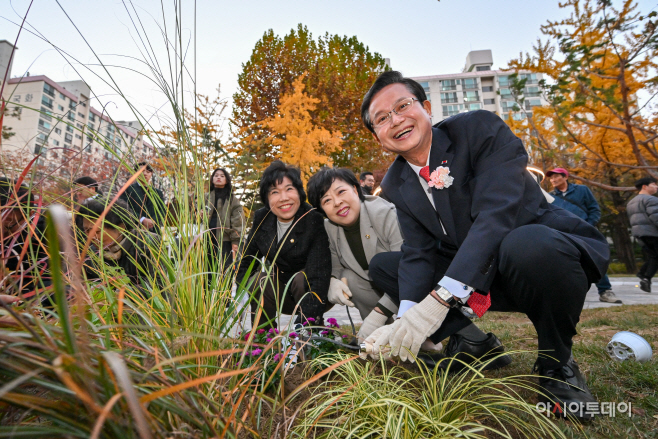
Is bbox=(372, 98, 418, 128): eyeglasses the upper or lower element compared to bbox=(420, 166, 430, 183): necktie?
upper

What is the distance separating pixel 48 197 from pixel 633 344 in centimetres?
281

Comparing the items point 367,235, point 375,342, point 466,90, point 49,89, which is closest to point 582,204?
point 367,235

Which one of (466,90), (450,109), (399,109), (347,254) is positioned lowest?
(347,254)

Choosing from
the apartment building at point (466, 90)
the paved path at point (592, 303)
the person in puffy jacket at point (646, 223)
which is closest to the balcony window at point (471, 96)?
the apartment building at point (466, 90)

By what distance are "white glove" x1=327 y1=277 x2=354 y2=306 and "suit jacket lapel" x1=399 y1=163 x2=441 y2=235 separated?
3.03 feet

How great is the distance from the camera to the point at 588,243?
1590 mm

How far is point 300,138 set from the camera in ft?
34.9

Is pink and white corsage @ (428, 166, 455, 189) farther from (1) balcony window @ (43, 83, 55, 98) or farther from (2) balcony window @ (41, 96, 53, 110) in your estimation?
(1) balcony window @ (43, 83, 55, 98)

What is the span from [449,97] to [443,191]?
6461 cm

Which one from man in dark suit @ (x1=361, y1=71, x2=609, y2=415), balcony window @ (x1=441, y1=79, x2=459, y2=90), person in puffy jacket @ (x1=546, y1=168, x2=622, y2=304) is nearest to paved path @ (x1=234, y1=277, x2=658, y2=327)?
person in puffy jacket @ (x1=546, y1=168, x2=622, y2=304)

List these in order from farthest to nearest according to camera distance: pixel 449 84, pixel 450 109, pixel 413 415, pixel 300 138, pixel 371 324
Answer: pixel 450 109, pixel 449 84, pixel 300 138, pixel 371 324, pixel 413 415

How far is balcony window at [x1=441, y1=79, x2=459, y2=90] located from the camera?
59.6m

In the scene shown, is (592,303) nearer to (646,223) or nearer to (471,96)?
(646,223)

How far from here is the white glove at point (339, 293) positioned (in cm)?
260
